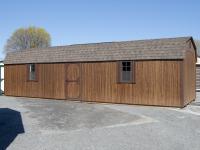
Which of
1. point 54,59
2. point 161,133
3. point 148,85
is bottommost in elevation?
point 161,133

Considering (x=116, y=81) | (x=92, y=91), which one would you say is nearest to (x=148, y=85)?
(x=116, y=81)

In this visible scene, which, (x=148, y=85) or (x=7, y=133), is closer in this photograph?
(x=7, y=133)

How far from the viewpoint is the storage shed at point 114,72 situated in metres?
18.3

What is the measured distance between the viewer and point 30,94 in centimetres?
2489

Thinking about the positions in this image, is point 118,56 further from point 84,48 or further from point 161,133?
point 161,133

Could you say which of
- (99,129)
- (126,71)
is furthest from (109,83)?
(99,129)

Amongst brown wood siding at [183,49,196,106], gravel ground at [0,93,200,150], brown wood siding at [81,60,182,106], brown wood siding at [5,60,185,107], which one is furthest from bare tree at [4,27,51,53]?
gravel ground at [0,93,200,150]

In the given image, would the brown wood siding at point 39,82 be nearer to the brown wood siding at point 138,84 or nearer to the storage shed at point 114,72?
the storage shed at point 114,72

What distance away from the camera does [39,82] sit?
24.1 meters

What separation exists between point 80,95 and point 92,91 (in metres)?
1.04

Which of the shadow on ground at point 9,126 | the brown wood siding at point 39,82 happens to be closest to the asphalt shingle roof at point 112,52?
the brown wood siding at point 39,82

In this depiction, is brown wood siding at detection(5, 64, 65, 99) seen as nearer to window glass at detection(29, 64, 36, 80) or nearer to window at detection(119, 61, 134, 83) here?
window glass at detection(29, 64, 36, 80)

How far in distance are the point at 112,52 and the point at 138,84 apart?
2.89 metres

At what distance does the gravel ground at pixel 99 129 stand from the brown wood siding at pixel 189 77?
162 centimetres
